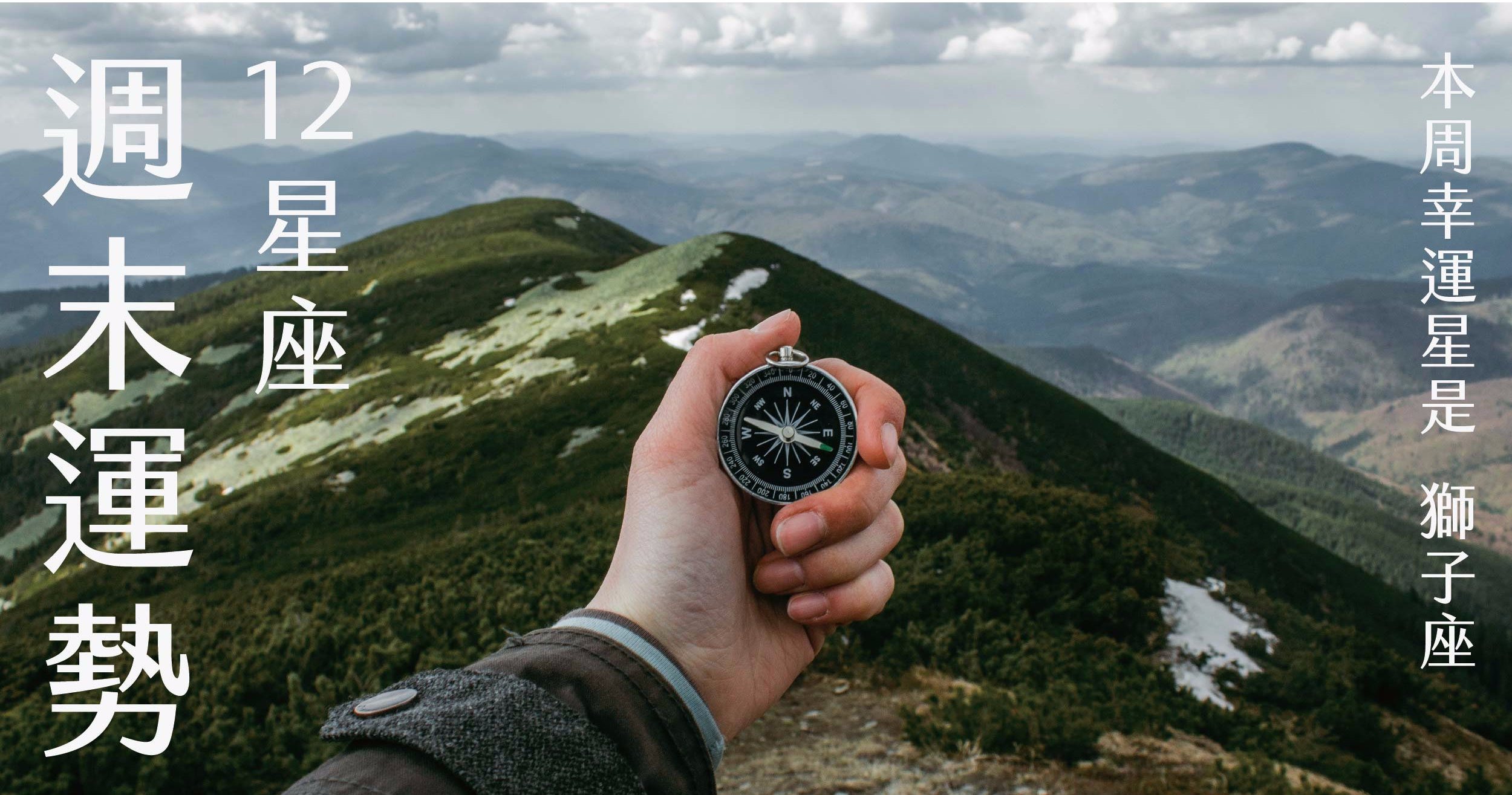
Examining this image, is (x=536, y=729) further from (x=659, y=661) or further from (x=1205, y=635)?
(x=1205, y=635)

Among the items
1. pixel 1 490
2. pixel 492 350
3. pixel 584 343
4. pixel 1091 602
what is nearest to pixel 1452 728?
pixel 1091 602

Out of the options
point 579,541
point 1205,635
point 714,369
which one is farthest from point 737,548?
point 579,541

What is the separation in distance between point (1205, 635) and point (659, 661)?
1732 centimetres

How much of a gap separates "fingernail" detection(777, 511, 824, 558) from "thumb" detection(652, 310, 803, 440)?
80 centimetres

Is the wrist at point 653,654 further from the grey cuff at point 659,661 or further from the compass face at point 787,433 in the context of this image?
the compass face at point 787,433

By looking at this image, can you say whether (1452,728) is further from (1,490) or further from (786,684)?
(1,490)

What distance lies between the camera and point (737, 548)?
5395mm

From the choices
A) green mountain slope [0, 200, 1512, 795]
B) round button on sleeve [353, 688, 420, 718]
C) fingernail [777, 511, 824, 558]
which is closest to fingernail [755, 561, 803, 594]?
fingernail [777, 511, 824, 558]

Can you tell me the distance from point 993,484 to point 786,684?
20195 mm

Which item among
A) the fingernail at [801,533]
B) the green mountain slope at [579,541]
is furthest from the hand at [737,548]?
the green mountain slope at [579,541]

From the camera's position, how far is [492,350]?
58844 millimetres

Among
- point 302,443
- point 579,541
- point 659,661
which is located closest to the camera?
point 659,661

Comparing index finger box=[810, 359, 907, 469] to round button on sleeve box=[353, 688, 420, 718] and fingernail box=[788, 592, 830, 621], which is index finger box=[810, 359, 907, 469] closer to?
fingernail box=[788, 592, 830, 621]

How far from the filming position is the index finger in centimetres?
521
